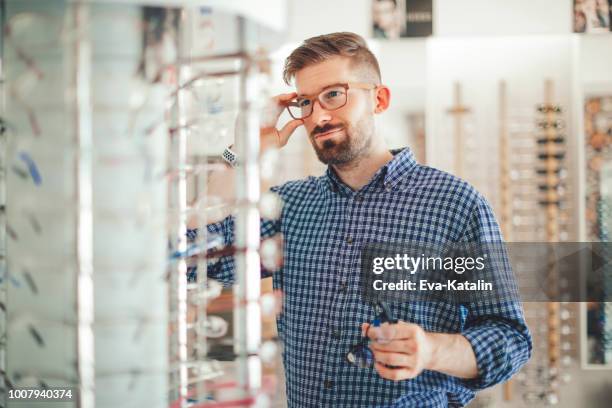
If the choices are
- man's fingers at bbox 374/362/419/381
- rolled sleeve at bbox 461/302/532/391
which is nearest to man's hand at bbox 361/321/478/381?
man's fingers at bbox 374/362/419/381

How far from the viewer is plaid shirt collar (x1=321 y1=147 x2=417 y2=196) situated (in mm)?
1367

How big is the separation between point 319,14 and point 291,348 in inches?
69.0

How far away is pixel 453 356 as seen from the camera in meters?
1.07

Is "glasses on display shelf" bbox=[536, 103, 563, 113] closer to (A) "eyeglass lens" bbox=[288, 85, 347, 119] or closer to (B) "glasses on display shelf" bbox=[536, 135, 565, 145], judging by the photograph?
(B) "glasses on display shelf" bbox=[536, 135, 565, 145]

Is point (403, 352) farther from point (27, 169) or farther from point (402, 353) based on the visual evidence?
point (27, 169)

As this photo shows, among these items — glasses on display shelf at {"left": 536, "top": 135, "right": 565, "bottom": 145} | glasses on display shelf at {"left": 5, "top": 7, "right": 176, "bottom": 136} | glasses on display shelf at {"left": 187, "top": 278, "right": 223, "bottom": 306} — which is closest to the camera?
glasses on display shelf at {"left": 5, "top": 7, "right": 176, "bottom": 136}

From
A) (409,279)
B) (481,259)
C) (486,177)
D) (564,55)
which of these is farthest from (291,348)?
(564,55)

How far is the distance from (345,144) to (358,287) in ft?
1.01

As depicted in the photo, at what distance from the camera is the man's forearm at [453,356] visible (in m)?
1.04

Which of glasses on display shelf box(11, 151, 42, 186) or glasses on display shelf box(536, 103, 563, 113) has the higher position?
glasses on display shelf box(536, 103, 563, 113)

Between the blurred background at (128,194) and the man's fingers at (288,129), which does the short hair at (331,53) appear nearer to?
the man's fingers at (288,129)

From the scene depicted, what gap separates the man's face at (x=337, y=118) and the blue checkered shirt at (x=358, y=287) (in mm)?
87

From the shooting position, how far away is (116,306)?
598mm

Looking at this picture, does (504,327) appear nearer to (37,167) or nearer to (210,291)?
(210,291)
